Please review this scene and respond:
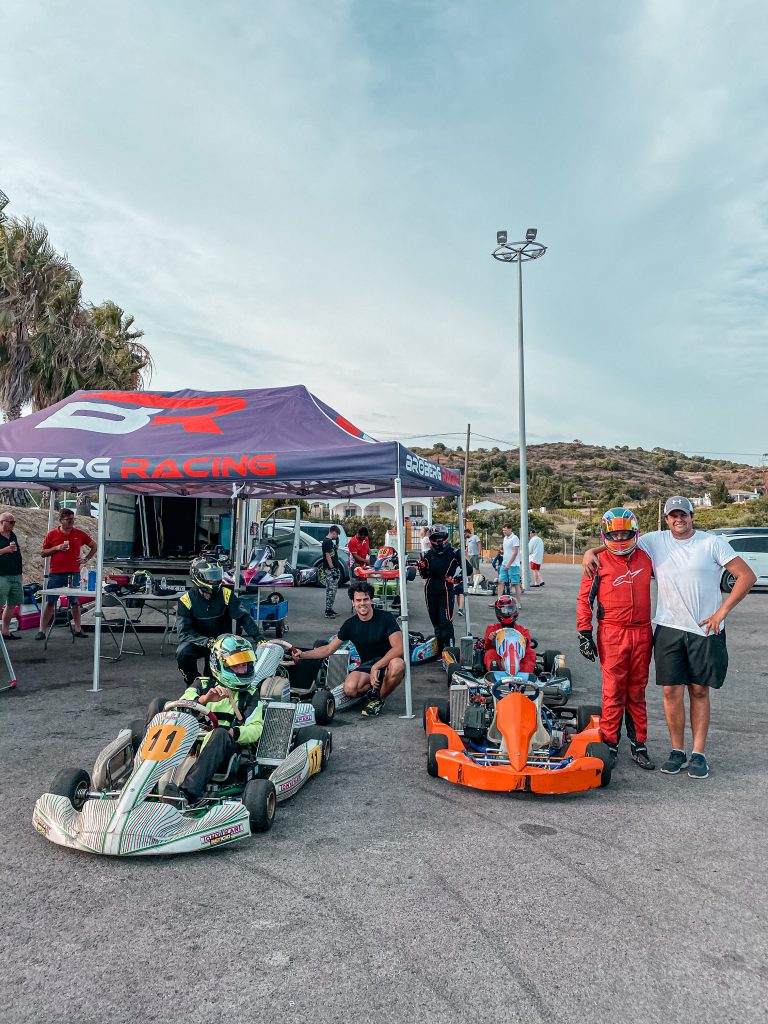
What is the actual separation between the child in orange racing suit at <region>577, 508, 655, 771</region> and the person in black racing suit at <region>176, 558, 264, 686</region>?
3108mm

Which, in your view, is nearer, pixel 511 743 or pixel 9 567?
pixel 511 743

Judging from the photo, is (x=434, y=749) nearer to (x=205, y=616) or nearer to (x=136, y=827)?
(x=136, y=827)

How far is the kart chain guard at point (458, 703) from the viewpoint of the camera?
6.40 m

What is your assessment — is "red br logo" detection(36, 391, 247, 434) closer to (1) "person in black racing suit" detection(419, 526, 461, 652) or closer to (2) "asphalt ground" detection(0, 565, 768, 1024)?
(1) "person in black racing suit" detection(419, 526, 461, 652)

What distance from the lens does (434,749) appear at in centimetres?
542

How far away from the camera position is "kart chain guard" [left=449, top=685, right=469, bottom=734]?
6.40m

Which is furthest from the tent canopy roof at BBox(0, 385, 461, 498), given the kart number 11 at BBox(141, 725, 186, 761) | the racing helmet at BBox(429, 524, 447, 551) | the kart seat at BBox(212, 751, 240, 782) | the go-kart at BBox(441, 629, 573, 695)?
the kart number 11 at BBox(141, 725, 186, 761)

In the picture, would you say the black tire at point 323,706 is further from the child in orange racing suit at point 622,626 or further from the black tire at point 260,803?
the child in orange racing suit at point 622,626

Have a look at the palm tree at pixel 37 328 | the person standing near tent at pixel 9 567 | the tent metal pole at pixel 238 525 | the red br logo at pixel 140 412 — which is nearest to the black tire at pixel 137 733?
the red br logo at pixel 140 412

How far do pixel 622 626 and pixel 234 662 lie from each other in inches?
113

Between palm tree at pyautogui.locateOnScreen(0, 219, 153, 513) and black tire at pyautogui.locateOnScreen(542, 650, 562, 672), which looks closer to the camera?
black tire at pyautogui.locateOnScreen(542, 650, 562, 672)

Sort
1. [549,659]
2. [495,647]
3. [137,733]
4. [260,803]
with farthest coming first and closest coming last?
[549,659] < [495,647] < [137,733] < [260,803]

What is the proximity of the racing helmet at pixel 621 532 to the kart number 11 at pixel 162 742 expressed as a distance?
10.9 ft

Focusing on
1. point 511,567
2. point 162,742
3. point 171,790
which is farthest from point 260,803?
point 511,567
